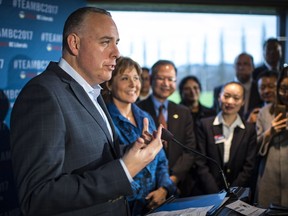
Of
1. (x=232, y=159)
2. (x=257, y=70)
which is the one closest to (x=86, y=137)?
(x=232, y=159)

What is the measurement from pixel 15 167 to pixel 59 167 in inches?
6.1

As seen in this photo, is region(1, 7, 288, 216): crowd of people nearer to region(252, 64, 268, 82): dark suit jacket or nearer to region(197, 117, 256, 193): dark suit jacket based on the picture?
region(197, 117, 256, 193): dark suit jacket

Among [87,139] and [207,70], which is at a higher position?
[207,70]

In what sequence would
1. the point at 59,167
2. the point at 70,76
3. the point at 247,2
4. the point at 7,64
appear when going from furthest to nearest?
1. the point at 247,2
2. the point at 7,64
3. the point at 70,76
4. the point at 59,167

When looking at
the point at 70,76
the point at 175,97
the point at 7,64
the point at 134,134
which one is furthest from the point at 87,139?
the point at 175,97

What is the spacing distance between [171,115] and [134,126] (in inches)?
32.1

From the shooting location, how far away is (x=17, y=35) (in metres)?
2.54

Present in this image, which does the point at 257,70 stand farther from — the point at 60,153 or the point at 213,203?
the point at 60,153

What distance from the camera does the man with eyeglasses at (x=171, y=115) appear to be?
10.7 ft

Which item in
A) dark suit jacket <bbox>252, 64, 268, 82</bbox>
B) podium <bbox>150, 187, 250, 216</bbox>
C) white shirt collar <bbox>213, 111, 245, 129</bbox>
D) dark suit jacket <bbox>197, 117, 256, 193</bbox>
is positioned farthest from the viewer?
dark suit jacket <bbox>252, 64, 268, 82</bbox>

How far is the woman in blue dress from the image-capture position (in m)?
2.51

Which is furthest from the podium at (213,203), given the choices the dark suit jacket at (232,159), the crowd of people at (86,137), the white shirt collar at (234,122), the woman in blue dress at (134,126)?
the white shirt collar at (234,122)

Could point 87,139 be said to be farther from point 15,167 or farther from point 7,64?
point 7,64

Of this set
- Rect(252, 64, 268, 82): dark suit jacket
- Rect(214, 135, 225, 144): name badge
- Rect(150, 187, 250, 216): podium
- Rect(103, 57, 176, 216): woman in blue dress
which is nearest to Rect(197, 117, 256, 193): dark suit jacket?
Rect(214, 135, 225, 144): name badge
